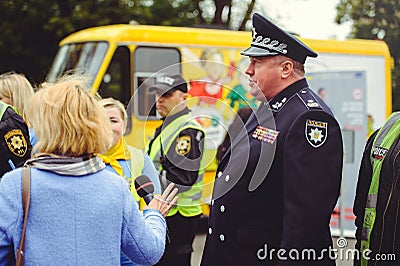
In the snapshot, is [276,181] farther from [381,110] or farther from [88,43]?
[381,110]

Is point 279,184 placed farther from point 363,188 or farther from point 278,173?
point 363,188

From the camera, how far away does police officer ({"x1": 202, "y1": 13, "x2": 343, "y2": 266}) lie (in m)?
2.87

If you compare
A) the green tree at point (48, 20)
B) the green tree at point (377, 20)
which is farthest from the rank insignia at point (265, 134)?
the green tree at point (377, 20)

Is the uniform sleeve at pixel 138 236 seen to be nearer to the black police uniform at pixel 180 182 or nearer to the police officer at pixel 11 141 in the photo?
the black police uniform at pixel 180 182

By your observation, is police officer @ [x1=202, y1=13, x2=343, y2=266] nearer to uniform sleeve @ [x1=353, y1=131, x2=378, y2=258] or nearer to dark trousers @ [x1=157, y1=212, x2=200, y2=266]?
uniform sleeve @ [x1=353, y1=131, x2=378, y2=258]

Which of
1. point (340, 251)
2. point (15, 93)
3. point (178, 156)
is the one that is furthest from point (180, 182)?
point (340, 251)

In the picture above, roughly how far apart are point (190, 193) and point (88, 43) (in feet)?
20.7

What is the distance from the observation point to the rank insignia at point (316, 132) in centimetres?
288

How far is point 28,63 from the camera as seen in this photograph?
1753 centimetres

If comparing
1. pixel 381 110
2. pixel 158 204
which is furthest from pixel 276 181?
Answer: pixel 381 110

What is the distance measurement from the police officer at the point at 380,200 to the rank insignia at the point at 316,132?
50cm

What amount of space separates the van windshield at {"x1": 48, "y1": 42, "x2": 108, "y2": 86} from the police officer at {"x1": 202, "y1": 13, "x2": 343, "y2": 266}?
5696 mm

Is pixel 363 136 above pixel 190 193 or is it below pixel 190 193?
below

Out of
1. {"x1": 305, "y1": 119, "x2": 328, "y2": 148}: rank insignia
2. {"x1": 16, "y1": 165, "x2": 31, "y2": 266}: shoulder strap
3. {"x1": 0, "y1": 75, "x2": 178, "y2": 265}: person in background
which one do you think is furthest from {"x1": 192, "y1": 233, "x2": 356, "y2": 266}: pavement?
{"x1": 16, "y1": 165, "x2": 31, "y2": 266}: shoulder strap
